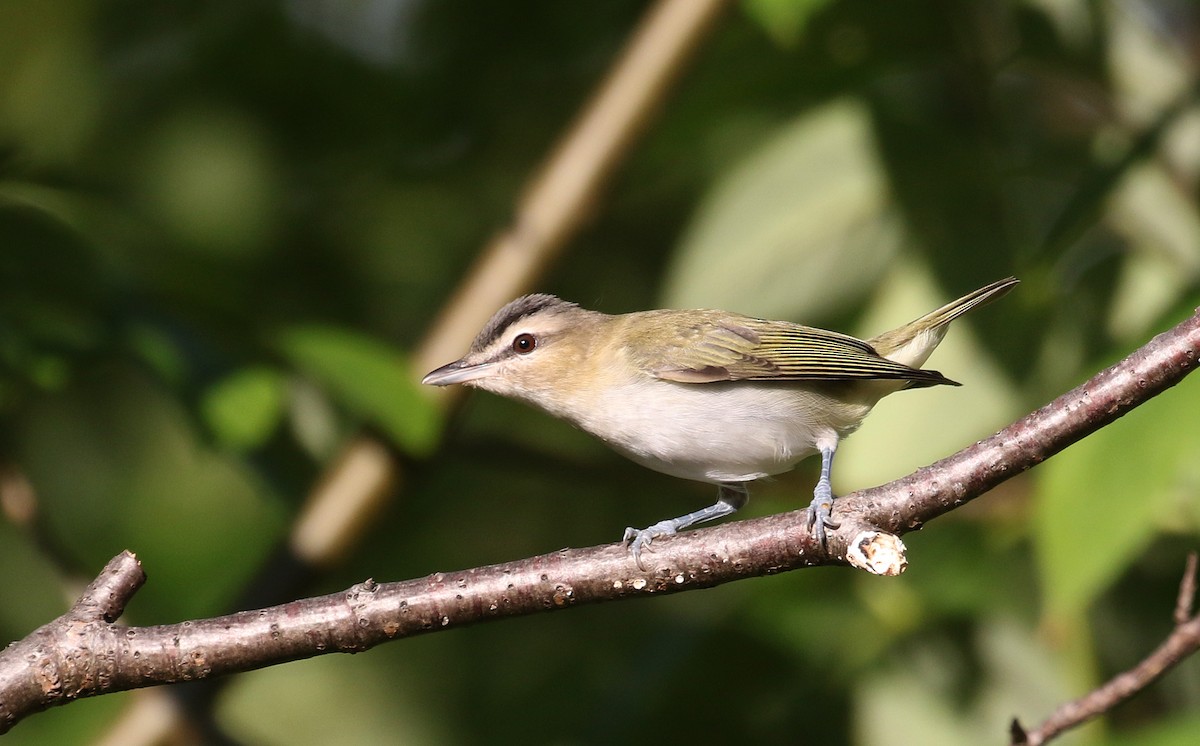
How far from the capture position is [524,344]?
4234 millimetres

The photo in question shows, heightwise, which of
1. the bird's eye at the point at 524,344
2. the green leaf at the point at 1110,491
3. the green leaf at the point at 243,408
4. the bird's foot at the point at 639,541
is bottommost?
the green leaf at the point at 1110,491

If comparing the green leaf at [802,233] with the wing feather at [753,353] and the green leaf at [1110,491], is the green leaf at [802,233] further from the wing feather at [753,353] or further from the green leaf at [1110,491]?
the green leaf at [1110,491]

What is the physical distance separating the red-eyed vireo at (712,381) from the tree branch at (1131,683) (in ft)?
2.76

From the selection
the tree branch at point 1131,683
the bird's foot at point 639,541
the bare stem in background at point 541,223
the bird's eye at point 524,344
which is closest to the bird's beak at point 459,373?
the bird's eye at point 524,344

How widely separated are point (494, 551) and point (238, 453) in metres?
2.90

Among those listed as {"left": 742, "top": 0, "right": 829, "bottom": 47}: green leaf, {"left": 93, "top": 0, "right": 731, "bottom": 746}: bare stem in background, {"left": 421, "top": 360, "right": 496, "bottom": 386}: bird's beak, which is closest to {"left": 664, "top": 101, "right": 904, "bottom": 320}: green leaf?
{"left": 93, "top": 0, "right": 731, "bottom": 746}: bare stem in background

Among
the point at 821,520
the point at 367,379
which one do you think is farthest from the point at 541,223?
the point at 821,520

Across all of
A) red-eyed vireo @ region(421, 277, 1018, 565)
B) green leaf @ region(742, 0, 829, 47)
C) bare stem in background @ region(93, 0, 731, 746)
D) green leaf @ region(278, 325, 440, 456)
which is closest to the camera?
green leaf @ region(742, 0, 829, 47)

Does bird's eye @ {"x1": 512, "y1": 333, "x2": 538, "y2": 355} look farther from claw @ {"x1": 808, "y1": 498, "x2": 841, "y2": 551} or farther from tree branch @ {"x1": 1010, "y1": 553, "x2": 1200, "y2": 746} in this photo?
tree branch @ {"x1": 1010, "y1": 553, "x2": 1200, "y2": 746}

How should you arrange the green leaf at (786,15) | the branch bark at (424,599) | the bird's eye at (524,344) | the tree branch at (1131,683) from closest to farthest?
the branch bark at (424,599) → the tree branch at (1131,683) → the green leaf at (786,15) → the bird's eye at (524,344)

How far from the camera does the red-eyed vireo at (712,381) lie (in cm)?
362

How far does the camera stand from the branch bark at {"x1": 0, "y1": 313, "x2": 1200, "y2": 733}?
2.58 meters

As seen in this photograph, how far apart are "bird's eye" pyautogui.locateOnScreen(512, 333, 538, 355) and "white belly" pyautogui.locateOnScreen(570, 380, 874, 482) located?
0.53 meters

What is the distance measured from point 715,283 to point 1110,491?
5.25 feet
